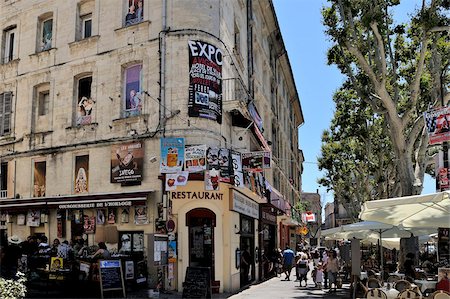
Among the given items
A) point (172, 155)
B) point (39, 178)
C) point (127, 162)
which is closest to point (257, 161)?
point (172, 155)

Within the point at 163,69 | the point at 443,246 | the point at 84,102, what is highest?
the point at 163,69

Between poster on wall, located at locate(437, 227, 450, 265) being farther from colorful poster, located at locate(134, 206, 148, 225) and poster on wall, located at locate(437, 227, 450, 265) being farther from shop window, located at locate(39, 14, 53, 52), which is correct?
shop window, located at locate(39, 14, 53, 52)

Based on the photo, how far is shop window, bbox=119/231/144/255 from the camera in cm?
1639

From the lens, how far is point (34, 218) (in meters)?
18.7

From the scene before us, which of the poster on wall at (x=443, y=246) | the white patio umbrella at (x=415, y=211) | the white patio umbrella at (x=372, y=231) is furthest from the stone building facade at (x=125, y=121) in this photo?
the poster on wall at (x=443, y=246)

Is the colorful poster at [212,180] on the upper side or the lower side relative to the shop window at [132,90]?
lower

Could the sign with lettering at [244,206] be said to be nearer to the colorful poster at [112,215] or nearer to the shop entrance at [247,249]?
the shop entrance at [247,249]

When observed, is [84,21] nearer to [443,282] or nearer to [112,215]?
[112,215]

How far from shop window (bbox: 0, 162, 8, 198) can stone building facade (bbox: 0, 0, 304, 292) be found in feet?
0.15

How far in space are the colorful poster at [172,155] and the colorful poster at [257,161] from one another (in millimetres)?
2572

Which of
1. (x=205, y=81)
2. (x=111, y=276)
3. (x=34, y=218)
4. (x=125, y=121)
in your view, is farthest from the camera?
(x=34, y=218)

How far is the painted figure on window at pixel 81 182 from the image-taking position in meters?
18.1

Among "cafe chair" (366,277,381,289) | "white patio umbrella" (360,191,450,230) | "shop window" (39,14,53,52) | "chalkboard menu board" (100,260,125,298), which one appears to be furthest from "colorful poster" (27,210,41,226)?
"white patio umbrella" (360,191,450,230)

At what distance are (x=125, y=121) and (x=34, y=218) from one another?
5370mm
